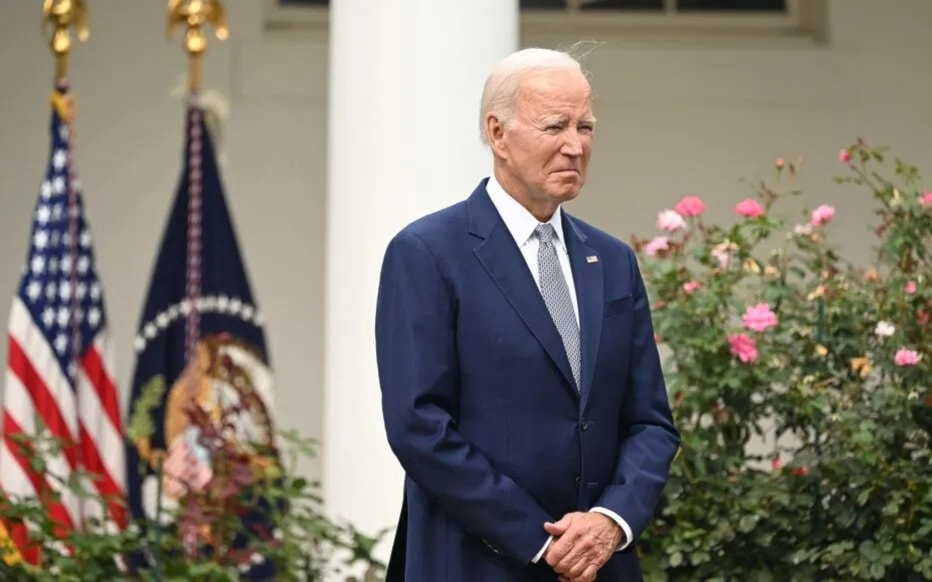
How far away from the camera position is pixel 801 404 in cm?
447

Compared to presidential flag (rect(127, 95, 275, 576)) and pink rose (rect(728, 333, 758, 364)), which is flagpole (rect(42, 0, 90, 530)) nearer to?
presidential flag (rect(127, 95, 275, 576))

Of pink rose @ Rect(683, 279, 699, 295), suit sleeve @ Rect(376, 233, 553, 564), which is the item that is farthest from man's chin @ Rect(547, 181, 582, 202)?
pink rose @ Rect(683, 279, 699, 295)

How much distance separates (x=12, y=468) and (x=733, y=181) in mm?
3808

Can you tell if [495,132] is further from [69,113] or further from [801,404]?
[69,113]

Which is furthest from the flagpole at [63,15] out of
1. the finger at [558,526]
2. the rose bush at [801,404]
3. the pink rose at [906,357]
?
the finger at [558,526]

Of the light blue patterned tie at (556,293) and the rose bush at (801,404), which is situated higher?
the light blue patterned tie at (556,293)

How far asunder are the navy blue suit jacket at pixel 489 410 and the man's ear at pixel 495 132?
0.39 feet

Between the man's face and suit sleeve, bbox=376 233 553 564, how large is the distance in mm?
221

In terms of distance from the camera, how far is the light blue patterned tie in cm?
293

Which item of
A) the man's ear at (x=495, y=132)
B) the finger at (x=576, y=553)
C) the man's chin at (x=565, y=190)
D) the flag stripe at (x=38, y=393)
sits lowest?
the flag stripe at (x=38, y=393)

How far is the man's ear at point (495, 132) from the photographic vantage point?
2904 mm

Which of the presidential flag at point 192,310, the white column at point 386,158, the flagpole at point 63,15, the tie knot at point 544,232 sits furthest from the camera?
the presidential flag at point 192,310

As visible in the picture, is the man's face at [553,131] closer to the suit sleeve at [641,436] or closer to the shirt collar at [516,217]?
the shirt collar at [516,217]

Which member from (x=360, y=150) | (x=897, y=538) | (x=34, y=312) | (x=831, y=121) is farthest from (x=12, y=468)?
(x=831, y=121)
